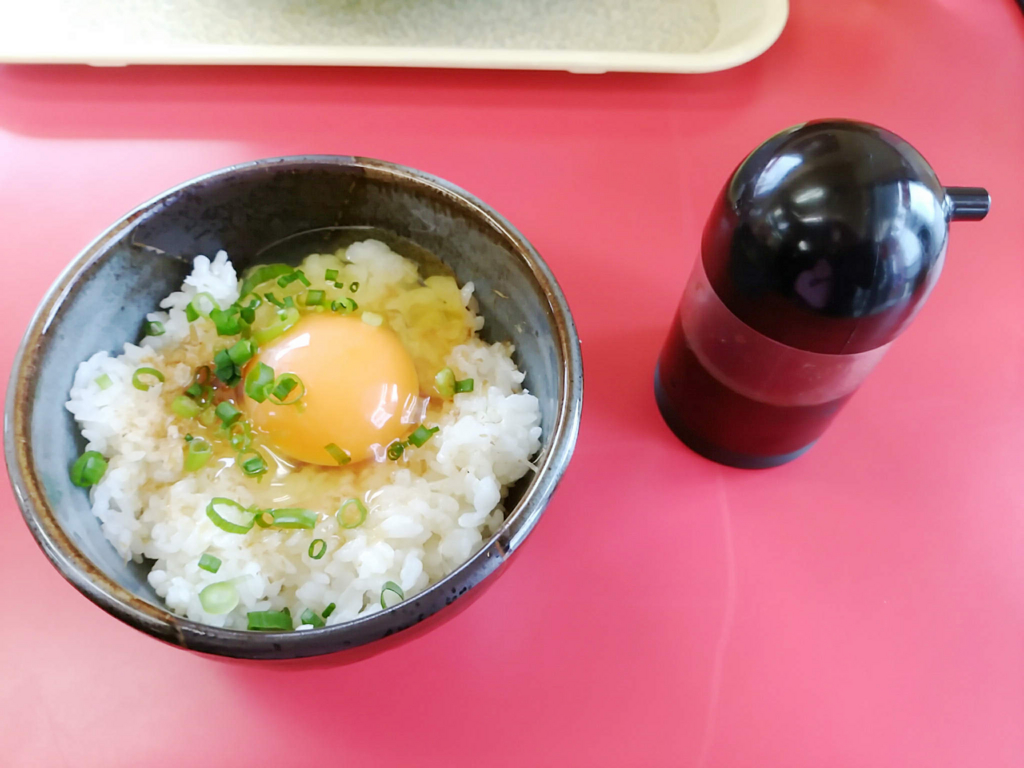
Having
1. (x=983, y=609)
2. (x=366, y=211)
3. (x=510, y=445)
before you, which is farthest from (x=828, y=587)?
(x=366, y=211)

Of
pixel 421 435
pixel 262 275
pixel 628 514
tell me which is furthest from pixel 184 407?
pixel 628 514

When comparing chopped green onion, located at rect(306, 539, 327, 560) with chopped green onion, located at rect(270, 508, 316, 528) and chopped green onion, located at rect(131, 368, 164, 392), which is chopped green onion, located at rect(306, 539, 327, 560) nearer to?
chopped green onion, located at rect(270, 508, 316, 528)

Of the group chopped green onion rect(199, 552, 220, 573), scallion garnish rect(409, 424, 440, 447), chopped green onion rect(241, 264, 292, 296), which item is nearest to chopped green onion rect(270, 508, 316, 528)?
chopped green onion rect(199, 552, 220, 573)

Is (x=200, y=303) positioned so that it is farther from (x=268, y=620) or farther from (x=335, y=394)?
(x=268, y=620)

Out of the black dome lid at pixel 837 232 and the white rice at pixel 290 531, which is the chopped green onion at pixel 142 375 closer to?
the white rice at pixel 290 531

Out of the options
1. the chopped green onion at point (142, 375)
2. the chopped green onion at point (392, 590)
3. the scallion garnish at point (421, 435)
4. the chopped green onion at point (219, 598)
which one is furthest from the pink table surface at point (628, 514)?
the chopped green onion at point (142, 375)
